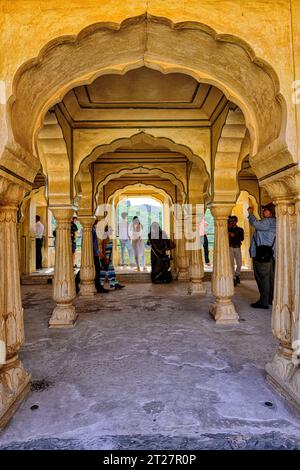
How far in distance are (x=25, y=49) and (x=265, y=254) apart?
4.92m

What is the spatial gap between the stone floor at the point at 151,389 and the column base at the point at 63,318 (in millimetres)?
154

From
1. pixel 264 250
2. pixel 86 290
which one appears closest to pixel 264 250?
pixel 264 250

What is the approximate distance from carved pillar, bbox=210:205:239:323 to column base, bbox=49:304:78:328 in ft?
7.30

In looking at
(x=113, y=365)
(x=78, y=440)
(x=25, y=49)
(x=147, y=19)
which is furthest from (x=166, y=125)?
(x=78, y=440)

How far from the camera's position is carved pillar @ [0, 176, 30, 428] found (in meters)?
2.39

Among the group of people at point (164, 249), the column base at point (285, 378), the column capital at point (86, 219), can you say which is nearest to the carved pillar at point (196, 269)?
the group of people at point (164, 249)

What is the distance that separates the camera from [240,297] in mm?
7227

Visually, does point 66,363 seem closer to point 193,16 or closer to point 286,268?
point 286,268

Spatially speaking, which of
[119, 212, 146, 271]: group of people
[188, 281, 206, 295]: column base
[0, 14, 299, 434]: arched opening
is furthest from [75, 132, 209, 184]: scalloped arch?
[119, 212, 146, 271]: group of people

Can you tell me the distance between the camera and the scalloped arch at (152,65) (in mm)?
2512

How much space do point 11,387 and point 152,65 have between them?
306cm

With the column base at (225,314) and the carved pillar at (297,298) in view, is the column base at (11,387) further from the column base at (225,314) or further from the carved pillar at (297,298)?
the column base at (225,314)

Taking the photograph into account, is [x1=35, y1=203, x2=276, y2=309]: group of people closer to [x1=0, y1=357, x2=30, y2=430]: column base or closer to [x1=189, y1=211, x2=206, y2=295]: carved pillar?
[x1=189, y1=211, x2=206, y2=295]: carved pillar
